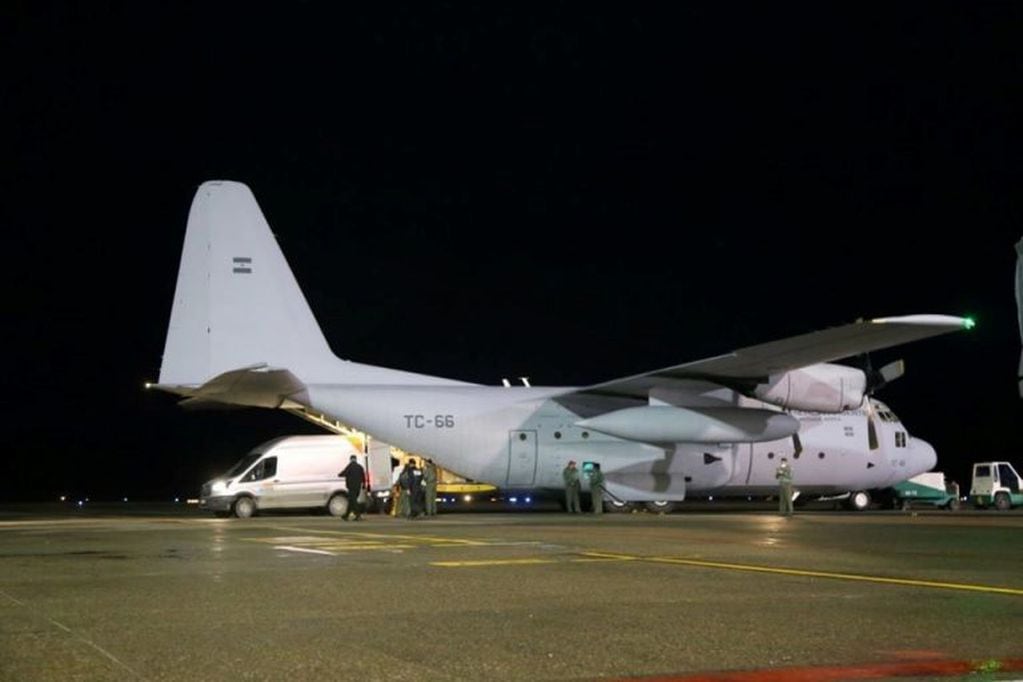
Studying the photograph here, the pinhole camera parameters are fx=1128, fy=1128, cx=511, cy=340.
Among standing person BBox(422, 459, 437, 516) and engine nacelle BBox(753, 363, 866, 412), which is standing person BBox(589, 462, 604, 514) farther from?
engine nacelle BBox(753, 363, 866, 412)

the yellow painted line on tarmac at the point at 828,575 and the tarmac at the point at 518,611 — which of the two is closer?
the tarmac at the point at 518,611

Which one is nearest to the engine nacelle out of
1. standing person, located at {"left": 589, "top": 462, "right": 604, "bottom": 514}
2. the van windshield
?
standing person, located at {"left": 589, "top": 462, "right": 604, "bottom": 514}

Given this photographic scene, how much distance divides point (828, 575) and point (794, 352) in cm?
1564

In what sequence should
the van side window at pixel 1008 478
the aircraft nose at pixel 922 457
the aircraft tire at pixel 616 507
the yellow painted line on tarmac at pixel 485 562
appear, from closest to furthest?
the yellow painted line on tarmac at pixel 485 562 < the aircraft tire at pixel 616 507 < the aircraft nose at pixel 922 457 < the van side window at pixel 1008 478

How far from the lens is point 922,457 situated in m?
32.2

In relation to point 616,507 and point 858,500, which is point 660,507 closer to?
point 616,507

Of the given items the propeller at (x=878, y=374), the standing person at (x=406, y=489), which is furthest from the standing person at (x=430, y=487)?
the propeller at (x=878, y=374)

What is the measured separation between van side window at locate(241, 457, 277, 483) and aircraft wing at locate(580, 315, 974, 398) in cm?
804

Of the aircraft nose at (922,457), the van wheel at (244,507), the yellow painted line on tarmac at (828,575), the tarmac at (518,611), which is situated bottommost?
the tarmac at (518,611)

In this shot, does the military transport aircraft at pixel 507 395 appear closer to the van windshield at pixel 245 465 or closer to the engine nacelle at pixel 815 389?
the engine nacelle at pixel 815 389

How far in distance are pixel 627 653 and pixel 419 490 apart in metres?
20.6

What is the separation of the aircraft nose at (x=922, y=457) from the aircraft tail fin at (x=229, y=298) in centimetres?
1733

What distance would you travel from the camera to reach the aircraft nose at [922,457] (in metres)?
32.1

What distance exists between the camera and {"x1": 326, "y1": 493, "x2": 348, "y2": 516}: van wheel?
28078 mm
